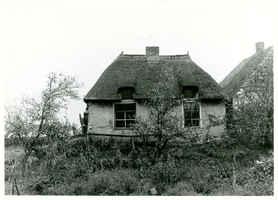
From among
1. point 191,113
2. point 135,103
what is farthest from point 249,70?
point 135,103

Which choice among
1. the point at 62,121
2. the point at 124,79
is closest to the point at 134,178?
the point at 62,121

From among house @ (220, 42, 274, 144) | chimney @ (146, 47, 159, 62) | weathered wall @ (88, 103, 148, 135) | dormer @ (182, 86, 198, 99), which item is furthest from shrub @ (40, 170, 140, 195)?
chimney @ (146, 47, 159, 62)

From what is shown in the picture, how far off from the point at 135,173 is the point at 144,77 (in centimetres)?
648

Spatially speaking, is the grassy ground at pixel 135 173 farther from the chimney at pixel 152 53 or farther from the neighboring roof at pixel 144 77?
the chimney at pixel 152 53

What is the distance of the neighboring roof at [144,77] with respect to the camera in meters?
12.2

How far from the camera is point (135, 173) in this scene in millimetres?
8000

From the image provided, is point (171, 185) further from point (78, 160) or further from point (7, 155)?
point (7, 155)

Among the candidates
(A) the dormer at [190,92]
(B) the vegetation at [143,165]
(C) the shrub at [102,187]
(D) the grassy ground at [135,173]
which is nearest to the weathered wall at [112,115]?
(A) the dormer at [190,92]

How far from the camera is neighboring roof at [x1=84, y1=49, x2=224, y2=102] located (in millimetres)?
12164

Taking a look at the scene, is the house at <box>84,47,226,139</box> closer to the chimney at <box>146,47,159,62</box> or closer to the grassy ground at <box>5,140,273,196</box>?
the grassy ground at <box>5,140,273,196</box>

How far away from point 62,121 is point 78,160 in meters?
1.90

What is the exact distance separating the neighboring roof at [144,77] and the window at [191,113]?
652mm

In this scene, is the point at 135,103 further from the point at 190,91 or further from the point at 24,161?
the point at 24,161

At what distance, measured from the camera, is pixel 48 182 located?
25.1ft
